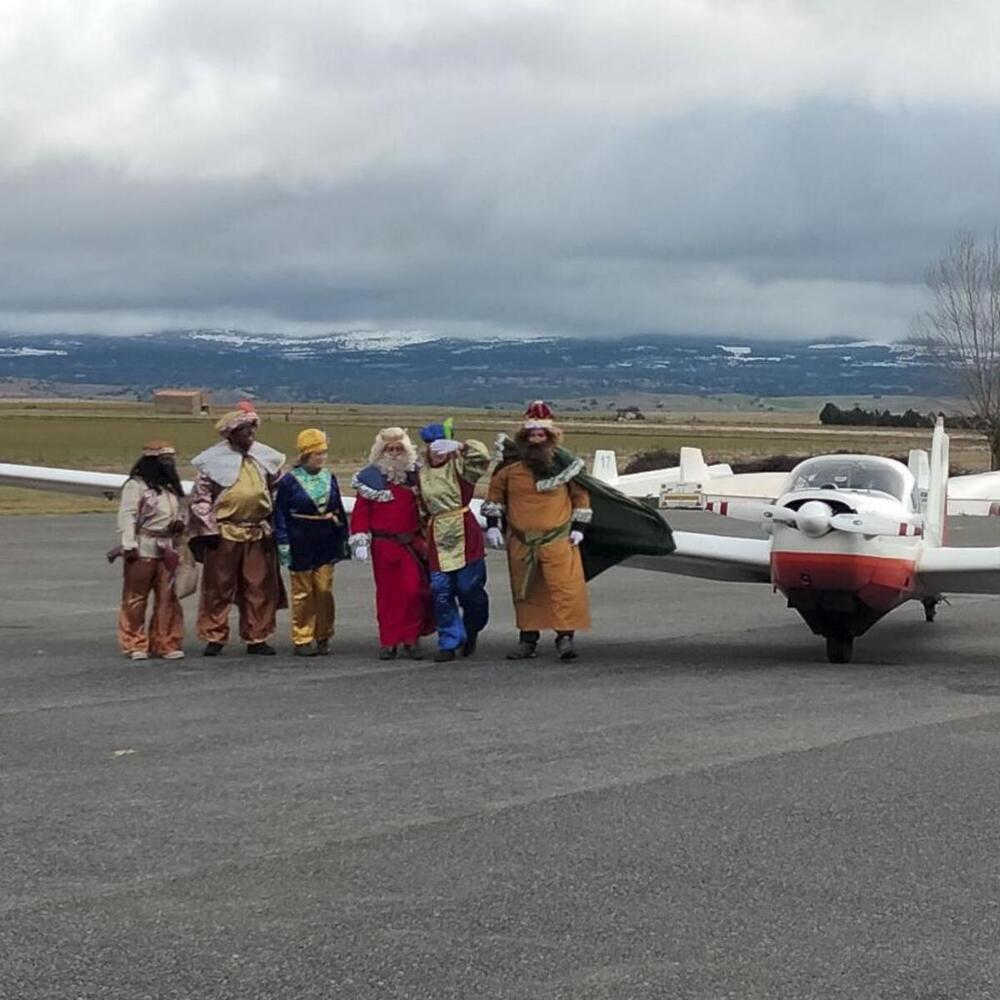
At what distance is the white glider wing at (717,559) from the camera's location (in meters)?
13.3

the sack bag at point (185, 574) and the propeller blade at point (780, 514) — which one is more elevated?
the propeller blade at point (780, 514)

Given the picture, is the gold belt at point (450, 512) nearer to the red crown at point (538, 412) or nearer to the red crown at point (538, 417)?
the red crown at point (538, 417)

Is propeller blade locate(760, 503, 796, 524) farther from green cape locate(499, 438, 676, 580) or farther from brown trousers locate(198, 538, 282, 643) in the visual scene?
brown trousers locate(198, 538, 282, 643)

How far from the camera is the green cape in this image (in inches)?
502

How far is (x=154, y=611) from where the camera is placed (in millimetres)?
12320

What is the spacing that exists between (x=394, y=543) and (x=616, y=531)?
1855 millimetres

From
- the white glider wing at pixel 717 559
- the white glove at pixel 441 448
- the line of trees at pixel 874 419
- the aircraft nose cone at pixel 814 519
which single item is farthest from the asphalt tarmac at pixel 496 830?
the line of trees at pixel 874 419

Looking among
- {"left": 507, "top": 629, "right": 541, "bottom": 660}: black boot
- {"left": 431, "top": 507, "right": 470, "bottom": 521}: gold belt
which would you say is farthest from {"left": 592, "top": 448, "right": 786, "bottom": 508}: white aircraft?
{"left": 431, "top": 507, "right": 470, "bottom": 521}: gold belt

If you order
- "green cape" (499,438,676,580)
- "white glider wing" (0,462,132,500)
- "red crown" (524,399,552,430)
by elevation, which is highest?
"red crown" (524,399,552,430)

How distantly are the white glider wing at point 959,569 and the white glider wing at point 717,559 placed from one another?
1.26 m

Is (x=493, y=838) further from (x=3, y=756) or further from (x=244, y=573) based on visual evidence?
(x=244, y=573)

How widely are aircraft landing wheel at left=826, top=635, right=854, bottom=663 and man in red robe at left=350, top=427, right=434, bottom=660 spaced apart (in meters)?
3.29

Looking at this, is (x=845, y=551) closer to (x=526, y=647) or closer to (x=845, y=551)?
(x=845, y=551)

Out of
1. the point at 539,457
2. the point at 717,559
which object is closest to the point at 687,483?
the point at 717,559
